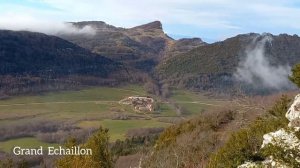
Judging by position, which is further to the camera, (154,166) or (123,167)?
(123,167)

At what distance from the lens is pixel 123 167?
48969mm

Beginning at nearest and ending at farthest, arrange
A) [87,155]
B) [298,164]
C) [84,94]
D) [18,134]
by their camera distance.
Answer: [298,164]
[87,155]
[18,134]
[84,94]

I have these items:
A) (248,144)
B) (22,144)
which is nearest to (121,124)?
(22,144)

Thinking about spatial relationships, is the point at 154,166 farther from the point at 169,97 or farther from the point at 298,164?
the point at 169,97

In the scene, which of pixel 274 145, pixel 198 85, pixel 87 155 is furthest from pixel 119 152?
pixel 198 85

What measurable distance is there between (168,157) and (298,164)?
24110 mm

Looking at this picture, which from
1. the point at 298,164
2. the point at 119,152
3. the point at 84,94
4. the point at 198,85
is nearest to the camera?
the point at 298,164

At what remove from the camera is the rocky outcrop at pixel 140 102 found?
139 meters

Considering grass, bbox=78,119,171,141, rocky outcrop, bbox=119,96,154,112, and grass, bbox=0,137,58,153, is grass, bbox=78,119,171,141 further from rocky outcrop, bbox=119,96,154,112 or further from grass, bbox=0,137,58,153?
rocky outcrop, bbox=119,96,154,112

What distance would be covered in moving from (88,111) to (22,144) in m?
46.3

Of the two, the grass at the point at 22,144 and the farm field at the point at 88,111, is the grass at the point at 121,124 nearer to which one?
the farm field at the point at 88,111

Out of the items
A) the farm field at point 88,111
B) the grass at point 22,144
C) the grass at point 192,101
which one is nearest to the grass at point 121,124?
the farm field at point 88,111

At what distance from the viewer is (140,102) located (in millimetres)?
145625

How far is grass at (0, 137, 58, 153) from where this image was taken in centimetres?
8312
